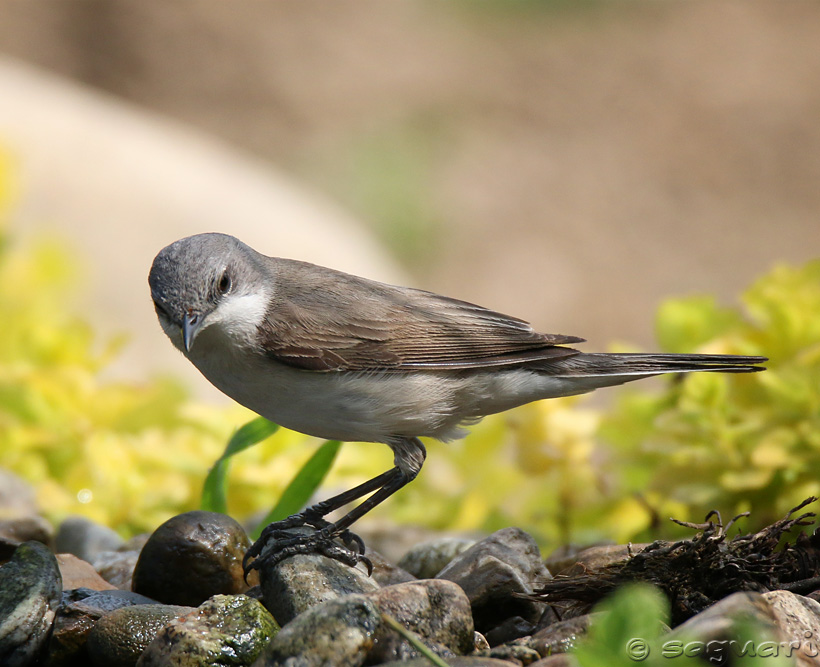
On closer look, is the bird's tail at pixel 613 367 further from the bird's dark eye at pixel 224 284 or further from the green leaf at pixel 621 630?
the green leaf at pixel 621 630

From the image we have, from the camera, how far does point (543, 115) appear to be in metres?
14.7

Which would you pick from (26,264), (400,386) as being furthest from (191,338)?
(26,264)

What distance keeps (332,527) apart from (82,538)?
54.6 inches

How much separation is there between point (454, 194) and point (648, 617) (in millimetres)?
11867

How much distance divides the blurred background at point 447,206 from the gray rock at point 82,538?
0.26 metres

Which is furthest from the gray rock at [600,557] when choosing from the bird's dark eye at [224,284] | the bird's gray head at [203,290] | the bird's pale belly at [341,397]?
the bird's dark eye at [224,284]

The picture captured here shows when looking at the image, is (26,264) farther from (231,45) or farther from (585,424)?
(231,45)

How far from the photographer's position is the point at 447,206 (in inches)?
527

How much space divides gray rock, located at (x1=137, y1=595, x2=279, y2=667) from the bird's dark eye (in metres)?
1.35

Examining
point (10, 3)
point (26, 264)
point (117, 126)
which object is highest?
point (10, 3)

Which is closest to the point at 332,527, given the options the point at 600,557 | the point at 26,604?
the point at 600,557

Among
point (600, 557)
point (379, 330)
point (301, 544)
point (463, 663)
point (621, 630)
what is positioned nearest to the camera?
point (621, 630)

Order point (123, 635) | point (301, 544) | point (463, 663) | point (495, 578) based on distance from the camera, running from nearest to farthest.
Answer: point (463, 663)
point (123, 635)
point (495, 578)
point (301, 544)

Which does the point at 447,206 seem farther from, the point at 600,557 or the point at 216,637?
the point at 216,637
